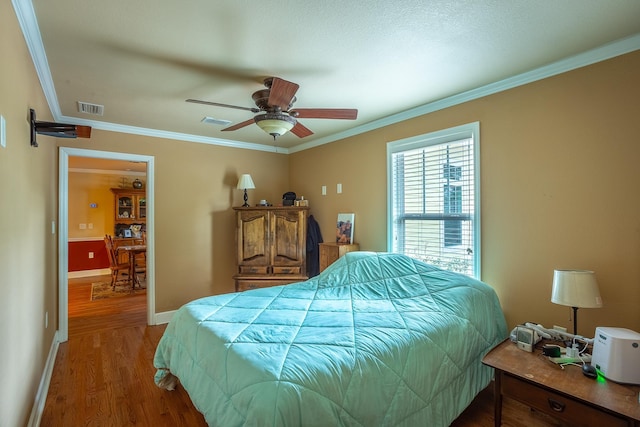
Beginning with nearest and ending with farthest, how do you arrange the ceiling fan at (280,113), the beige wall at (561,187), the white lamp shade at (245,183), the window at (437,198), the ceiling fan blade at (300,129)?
the beige wall at (561,187)
the ceiling fan at (280,113)
the ceiling fan blade at (300,129)
the window at (437,198)
the white lamp shade at (245,183)

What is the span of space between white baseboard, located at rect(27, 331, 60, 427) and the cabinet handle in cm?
294

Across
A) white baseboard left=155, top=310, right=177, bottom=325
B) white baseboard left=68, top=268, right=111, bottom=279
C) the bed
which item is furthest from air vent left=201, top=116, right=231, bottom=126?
white baseboard left=68, top=268, right=111, bottom=279

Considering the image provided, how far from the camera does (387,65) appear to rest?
2250mm

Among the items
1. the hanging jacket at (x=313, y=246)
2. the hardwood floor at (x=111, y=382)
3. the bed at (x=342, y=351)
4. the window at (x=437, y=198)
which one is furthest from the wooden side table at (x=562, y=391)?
the hanging jacket at (x=313, y=246)

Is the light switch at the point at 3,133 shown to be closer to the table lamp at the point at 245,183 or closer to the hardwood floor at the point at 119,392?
the hardwood floor at the point at 119,392

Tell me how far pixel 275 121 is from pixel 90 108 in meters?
2.05

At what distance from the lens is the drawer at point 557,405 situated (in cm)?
146

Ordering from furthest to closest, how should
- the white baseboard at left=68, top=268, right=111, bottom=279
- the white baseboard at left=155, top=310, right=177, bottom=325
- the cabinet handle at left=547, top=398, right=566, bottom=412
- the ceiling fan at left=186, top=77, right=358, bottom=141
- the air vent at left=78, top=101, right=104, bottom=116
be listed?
the white baseboard at left=68, top=268, right=111, bottom=279, the white baseboard at left=155, top=310, right=177, bottom=325, the air vent at left=78, top=101, right=104, bottom=116, the ceiling fan at left=186, top=77, right=358, bottom=141, the cabinet handle at left=547, top=398, right=566, bottom=412

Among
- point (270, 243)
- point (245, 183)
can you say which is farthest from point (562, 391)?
point (245, 183)

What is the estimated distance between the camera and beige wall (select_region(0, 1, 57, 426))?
1.40 m

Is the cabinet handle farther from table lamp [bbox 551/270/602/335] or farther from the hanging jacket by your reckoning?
the hanging jacket

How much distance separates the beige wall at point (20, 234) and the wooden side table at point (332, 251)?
8.60 feet

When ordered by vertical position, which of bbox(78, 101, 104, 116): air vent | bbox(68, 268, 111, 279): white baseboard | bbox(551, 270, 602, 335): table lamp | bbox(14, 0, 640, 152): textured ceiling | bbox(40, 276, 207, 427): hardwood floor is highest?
bbox(14, 0, 640, 152): textured ceiling

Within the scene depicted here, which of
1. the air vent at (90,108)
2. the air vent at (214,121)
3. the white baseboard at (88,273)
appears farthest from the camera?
the white baseboard at (88,273)
